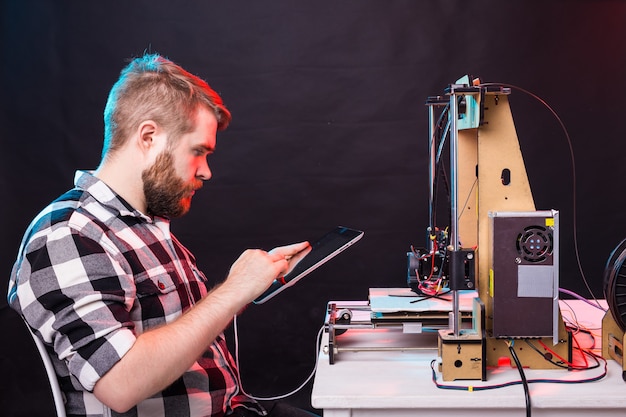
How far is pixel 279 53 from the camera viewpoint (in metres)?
2.93

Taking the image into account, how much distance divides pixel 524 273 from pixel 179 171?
0.86 m

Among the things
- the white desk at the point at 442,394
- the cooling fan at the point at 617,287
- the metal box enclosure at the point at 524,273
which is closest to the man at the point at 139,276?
the white desk at the point at 442,394

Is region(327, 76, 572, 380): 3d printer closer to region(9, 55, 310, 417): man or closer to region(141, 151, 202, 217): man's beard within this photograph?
region(9, 55, 310, 417): man

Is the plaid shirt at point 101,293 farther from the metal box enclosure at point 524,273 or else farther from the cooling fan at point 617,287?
the cooling fan at point 617,287

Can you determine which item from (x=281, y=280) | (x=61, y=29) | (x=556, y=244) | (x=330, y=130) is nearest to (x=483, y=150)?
(x=556, y=244)

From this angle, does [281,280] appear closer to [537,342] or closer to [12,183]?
[537,342]

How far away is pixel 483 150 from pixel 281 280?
600 mm

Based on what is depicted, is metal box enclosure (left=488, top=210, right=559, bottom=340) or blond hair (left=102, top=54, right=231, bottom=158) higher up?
blond hair (left=102, top=54, right=231, bottom=158)

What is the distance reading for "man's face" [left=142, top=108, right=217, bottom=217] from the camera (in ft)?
5.08

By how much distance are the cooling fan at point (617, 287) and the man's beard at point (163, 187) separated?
1056mm

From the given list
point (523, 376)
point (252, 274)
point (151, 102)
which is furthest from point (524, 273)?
point (151, 102)

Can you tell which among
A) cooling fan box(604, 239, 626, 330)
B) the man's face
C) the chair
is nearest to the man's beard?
the man's face

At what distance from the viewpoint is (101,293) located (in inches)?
49.7

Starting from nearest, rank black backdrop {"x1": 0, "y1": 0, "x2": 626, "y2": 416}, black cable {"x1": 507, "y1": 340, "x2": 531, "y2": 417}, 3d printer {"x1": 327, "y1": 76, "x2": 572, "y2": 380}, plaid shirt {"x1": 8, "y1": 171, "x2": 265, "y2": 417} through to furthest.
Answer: plaid shirt {"x1": 8, "y1": 171, "x2": 265, "y2": 417}, black cable {"x1": 507, "y1": 340, "x2": 531, "y2": 417}, 3d printer {"x1": 327, "y1": 76, "x2": 572, "y2": 380}, black backdrop {"x1": 0, "y1": 0, "x2": 626, "y2": 416}
